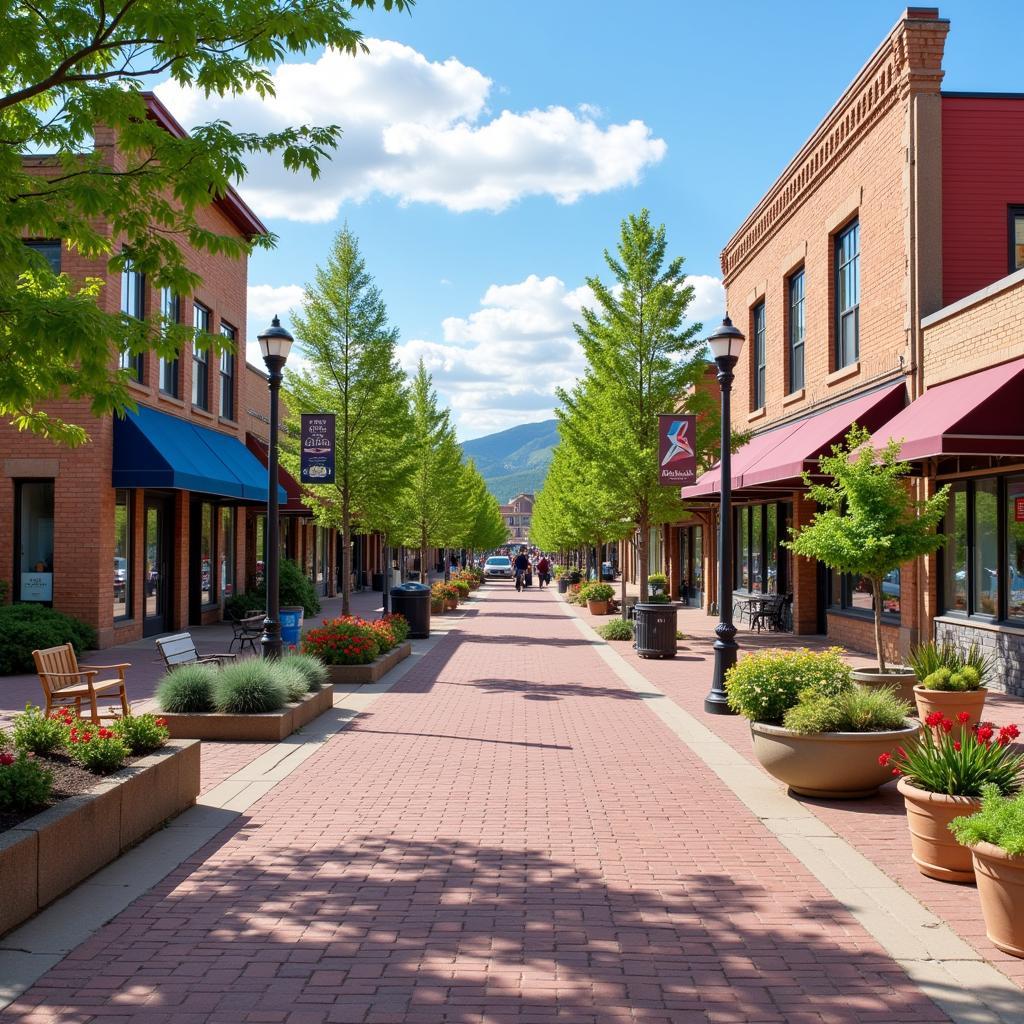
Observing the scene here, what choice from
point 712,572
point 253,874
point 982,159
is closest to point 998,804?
point 253,874

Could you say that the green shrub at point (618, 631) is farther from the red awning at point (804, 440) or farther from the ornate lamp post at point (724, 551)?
the ornate lamp post at point (724, 551)

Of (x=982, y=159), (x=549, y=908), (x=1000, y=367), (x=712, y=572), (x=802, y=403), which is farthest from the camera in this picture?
(x=712, y=572)

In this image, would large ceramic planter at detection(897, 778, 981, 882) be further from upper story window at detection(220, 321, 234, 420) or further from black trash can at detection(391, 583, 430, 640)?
upper story window at detection(220, 321, 234, 420)

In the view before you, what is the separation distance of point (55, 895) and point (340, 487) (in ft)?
60.1

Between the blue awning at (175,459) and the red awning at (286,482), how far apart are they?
281 cm

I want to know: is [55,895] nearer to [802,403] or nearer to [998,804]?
[998,804]

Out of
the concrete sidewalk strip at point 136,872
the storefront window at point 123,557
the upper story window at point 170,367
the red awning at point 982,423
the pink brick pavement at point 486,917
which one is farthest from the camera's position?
the upper story window at point 170,367

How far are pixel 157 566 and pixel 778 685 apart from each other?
17.0 metres

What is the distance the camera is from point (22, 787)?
571cm

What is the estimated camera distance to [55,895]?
559cm

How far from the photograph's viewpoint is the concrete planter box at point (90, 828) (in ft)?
17.0

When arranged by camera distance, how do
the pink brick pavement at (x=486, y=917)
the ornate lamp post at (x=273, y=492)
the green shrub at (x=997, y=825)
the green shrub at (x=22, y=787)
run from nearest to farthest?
the pink brick pavement at (x=486, y=917) → the green shrub at (x=997, y=825) → the green shrub at (x=22, y=787) → the ornate lamp post at (x=273, y=492)

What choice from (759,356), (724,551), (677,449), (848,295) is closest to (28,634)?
(724,551)

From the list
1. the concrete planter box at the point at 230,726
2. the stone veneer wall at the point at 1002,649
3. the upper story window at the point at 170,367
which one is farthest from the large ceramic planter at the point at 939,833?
the upper story window at the point at 170,367
